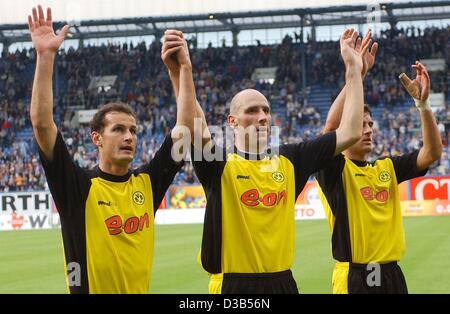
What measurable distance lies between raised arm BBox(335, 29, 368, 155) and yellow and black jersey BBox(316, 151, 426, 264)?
2.21 feet

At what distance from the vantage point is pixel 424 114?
577 centimetres

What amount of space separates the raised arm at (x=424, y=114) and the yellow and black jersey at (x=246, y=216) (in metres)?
1.42

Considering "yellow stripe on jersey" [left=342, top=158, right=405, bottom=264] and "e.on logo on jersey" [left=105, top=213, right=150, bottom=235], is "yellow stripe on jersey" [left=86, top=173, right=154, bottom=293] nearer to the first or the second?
"e.on logo on jersey" [left=105, top=213, right=150, bottom=235]

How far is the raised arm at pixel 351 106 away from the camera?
16.1 feet

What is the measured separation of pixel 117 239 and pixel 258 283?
2.93 feet

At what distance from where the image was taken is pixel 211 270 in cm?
473

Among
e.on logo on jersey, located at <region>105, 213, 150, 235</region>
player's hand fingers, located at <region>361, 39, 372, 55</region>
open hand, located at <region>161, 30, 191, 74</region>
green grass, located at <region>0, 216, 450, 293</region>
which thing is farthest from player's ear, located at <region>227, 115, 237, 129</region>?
green grass, located at <region>0, 216, 450, 293</region>

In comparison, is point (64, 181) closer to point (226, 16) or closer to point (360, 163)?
point (360, 163)

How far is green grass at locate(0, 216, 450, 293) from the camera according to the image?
11.8m

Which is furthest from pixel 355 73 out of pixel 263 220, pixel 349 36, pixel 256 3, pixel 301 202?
pixel 256 3

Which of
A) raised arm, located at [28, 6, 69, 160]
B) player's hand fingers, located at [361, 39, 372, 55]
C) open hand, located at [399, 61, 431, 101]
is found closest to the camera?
raised arm, located at [28, 6, 69, 160]

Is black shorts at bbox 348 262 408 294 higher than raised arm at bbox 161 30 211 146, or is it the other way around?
raised arm at bbox 161 30 211 146

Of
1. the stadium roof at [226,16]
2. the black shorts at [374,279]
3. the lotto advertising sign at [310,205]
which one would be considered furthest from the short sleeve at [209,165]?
the stadium roof at [226,16]

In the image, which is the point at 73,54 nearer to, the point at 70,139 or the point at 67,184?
the point at 70,139
